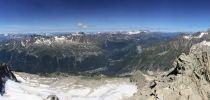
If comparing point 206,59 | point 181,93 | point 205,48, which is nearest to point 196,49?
point 205,48

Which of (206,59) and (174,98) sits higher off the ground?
(206,59)

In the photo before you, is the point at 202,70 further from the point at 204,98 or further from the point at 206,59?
the point at 204,98

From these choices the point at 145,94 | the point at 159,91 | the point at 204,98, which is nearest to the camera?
the point at 204,98

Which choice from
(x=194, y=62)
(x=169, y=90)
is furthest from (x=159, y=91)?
(x=194, y=62)

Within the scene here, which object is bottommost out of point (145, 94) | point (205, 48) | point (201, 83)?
point (145, 94)

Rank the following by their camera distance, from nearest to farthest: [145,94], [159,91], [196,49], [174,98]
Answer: [174,98], [159,91], [196,49], [145,94]

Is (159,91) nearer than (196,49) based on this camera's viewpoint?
Yes
